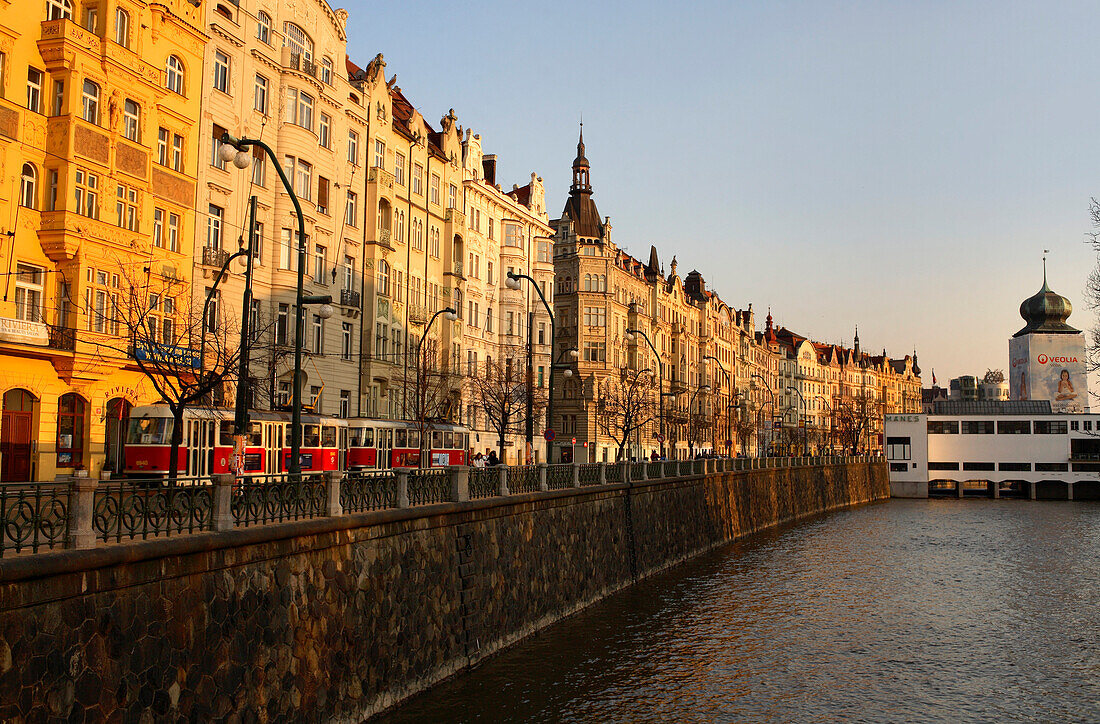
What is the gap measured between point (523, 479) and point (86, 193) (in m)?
17.9

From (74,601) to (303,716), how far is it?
195 inches

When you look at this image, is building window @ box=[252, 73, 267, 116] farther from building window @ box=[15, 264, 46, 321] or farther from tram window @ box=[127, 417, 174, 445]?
tram window @ box=[127, 417, 174, 445]

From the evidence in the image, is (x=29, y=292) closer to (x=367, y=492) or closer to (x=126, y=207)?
(x=126, y=207)

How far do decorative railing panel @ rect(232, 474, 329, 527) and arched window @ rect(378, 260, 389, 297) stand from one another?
34.8 m

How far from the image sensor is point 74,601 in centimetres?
1074

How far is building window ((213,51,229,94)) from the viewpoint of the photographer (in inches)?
1526

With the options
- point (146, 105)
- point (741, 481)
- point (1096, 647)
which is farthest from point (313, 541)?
point (741, 481)

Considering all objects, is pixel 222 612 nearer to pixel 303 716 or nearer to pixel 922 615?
pixel 303 716

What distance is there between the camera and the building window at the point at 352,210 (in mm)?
48250

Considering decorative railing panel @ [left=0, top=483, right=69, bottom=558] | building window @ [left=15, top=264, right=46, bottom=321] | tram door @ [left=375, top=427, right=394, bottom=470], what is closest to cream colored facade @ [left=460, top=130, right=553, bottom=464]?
tram door @ [left=375, top=427, right=394, bottom=470]

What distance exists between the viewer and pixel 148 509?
12.3m

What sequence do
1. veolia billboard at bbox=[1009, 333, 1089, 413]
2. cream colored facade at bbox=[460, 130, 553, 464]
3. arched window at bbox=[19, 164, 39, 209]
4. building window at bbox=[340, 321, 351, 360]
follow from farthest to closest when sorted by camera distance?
1. veolia billboard at bbox=[1009, 333, 1089, 413]
2. cream colored facade at bbox=[460, 130, 553, 464]
3. building window at bbox=[340, 321, 351, 360]
4. arched window at bbox=[19, 164, 39, 209]

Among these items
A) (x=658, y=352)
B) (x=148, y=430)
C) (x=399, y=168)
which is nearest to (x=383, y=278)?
(x=399, y=168)

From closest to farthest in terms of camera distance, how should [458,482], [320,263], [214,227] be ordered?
[458,482]
[214,227]
[320,263]
